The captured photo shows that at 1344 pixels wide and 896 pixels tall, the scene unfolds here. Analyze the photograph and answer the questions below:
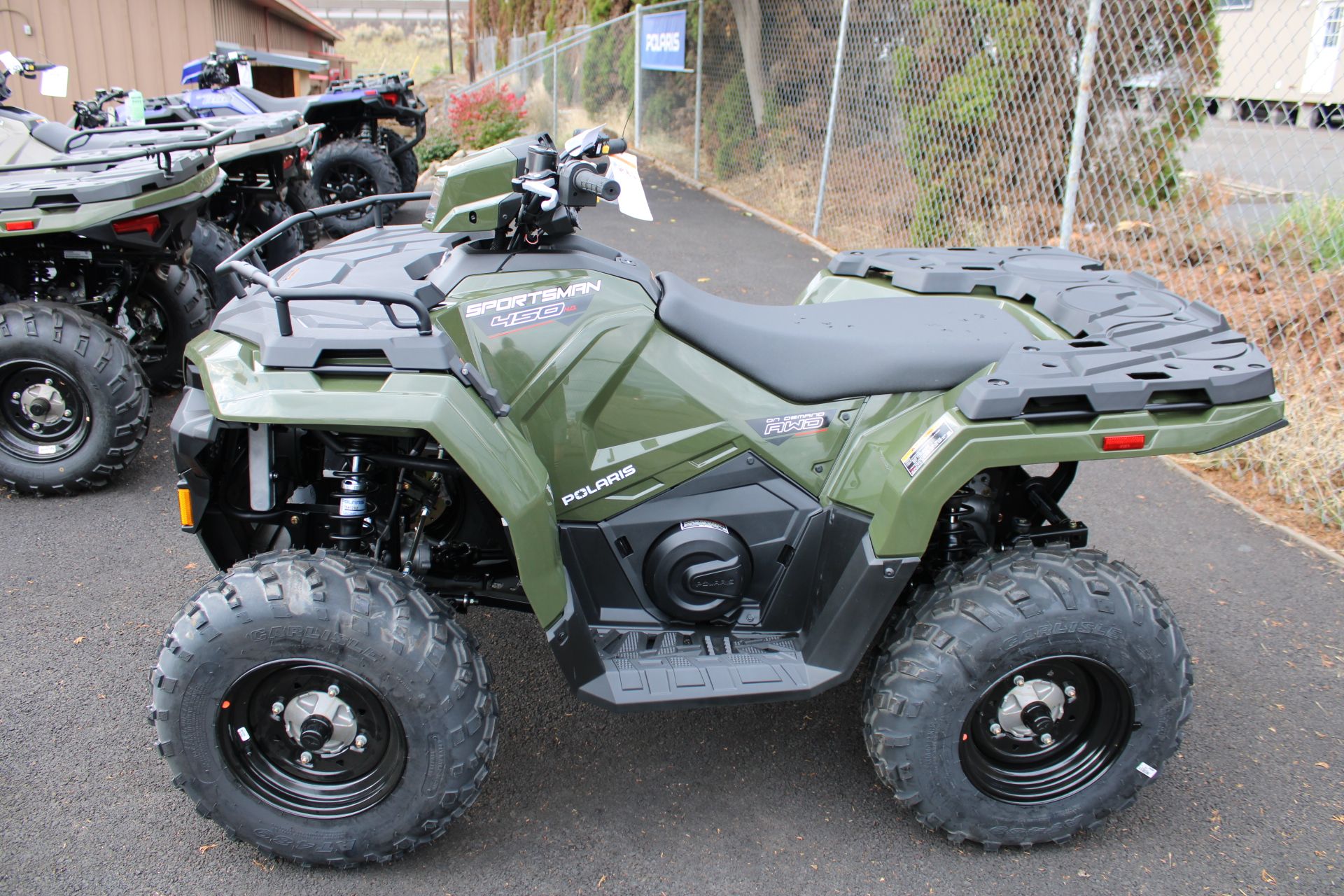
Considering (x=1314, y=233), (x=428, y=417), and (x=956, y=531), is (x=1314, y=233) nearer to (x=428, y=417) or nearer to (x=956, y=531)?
(x=956, y=531)

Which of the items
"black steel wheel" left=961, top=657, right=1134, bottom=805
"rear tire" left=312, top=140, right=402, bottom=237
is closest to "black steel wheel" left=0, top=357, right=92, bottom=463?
"black steel wheel" left=961, top=657, right=1134, bottom=805

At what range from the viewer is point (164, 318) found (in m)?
5.54

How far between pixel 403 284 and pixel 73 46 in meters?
12.7

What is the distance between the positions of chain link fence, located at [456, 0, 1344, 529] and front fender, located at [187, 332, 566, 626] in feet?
12.9

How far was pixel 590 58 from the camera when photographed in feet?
54.6

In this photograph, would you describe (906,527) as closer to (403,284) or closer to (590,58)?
(403,284)

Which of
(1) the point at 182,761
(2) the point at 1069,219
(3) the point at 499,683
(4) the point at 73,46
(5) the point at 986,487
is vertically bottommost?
(3) the point at 499,683

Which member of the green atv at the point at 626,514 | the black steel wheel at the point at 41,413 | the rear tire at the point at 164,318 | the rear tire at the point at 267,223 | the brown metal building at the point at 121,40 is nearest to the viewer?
the green atv at the point at 626,514

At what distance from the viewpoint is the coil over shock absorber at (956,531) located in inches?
113

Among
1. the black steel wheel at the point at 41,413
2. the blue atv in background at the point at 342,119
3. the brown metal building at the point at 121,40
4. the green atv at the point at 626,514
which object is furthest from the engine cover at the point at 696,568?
the brown metal building at the point at 121,40

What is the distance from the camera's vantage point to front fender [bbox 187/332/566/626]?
2252 mm

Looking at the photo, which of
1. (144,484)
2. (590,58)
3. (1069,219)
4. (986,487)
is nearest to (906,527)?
(986,487)

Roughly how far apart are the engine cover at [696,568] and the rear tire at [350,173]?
7852mm

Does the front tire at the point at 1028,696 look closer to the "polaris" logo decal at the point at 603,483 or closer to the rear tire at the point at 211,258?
the "polaris" logo decal at the point at 603,483
